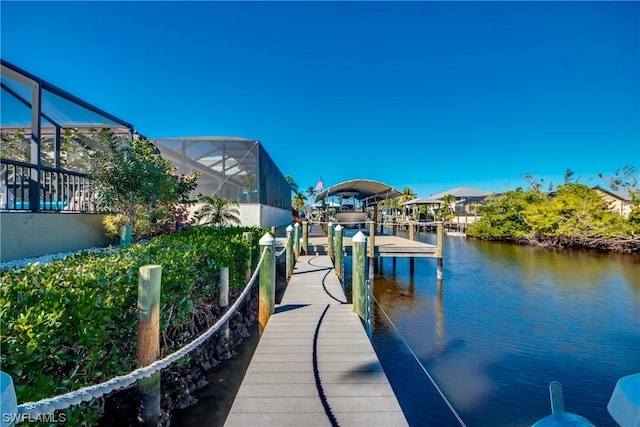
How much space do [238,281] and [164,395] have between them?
2792 millimetres

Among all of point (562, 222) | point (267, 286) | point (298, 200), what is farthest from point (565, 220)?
point (298, 200)

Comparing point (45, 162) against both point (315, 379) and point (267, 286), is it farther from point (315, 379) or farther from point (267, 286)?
point (315, 379)

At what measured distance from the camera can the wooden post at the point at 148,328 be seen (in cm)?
265

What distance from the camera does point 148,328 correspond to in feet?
8.93

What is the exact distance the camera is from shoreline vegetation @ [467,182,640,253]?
65.0 feet

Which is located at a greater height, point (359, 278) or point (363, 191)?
point (363, 191)

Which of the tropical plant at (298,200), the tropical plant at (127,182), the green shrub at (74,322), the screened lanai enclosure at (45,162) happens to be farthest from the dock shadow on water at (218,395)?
the tropical plant at (298,200)

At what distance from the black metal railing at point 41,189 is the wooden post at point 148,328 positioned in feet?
17.3

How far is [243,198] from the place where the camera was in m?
Answer: 13.9

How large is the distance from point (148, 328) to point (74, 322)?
61cm

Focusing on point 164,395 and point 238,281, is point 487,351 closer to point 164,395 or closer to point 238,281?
point 238,281

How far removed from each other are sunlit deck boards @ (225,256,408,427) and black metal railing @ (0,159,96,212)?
18.6 feet

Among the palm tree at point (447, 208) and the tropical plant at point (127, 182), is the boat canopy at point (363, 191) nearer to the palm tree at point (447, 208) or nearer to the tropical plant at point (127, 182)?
the tropical plant at point (127, 182)

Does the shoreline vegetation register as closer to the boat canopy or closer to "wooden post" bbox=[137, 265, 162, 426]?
the boat canopy
